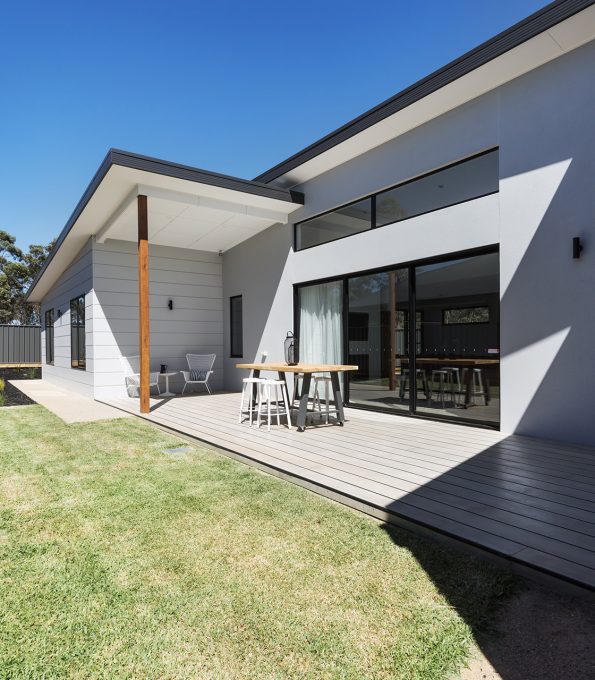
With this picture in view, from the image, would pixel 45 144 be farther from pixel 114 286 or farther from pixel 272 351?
pixel 272 351

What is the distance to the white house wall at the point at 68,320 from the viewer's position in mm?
8641

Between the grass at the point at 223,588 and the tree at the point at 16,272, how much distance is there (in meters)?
23.7

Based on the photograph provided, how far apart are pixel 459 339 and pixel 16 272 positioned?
25.2 m

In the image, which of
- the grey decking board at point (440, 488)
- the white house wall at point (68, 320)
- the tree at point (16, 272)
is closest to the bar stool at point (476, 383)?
the grey decking board at point (440, 488)

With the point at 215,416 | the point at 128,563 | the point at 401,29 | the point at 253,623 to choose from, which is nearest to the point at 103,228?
the point at 215,416

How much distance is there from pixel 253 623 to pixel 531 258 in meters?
4.12

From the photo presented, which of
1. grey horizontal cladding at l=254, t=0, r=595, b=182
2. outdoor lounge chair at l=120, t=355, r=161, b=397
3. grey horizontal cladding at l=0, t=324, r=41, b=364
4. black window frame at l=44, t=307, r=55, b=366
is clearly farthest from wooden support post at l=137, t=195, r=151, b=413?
grey horizontal cladding at l=0, t=324, r=41, b=364

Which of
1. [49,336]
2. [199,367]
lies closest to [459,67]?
[199,367]

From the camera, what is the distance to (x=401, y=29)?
7852 mm

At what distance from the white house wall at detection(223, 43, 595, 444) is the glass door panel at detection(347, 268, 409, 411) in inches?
21.1

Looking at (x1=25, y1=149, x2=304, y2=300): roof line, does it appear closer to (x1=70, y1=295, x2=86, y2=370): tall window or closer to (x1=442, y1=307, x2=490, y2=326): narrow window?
(x1=70, y1=295, x2=86, y2=370): tall window

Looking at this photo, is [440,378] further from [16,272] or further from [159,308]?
[16,272]

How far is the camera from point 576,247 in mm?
3996

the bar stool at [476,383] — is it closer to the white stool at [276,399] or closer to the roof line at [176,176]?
the white stool at [276,399]
